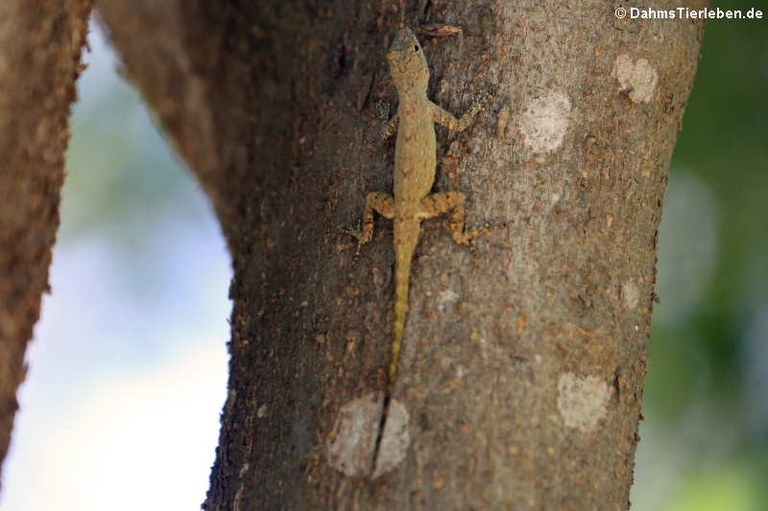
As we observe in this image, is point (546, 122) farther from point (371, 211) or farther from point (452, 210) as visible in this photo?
point (371, 211)

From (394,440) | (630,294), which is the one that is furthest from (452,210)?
(394,440)

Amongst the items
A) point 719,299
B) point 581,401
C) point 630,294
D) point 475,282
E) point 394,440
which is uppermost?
point 719,299

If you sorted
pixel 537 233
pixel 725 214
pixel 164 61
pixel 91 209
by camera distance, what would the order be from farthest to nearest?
pixel 91 209, pixel 725 214, pixel 164 61, pixel 537 233

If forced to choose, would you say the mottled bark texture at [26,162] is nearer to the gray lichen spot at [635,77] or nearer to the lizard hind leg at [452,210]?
the lizard hind leg at [452,210]

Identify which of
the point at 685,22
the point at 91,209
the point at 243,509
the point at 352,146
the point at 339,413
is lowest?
the point at 243,509

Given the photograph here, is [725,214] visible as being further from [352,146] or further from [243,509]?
[243,509]

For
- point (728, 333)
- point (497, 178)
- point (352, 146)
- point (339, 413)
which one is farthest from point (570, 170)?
point (728, 333)

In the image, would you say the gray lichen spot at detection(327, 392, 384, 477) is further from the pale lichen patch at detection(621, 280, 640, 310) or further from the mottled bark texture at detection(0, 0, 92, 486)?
the mottled bark texture at detection(0, 0, 92, 486)
